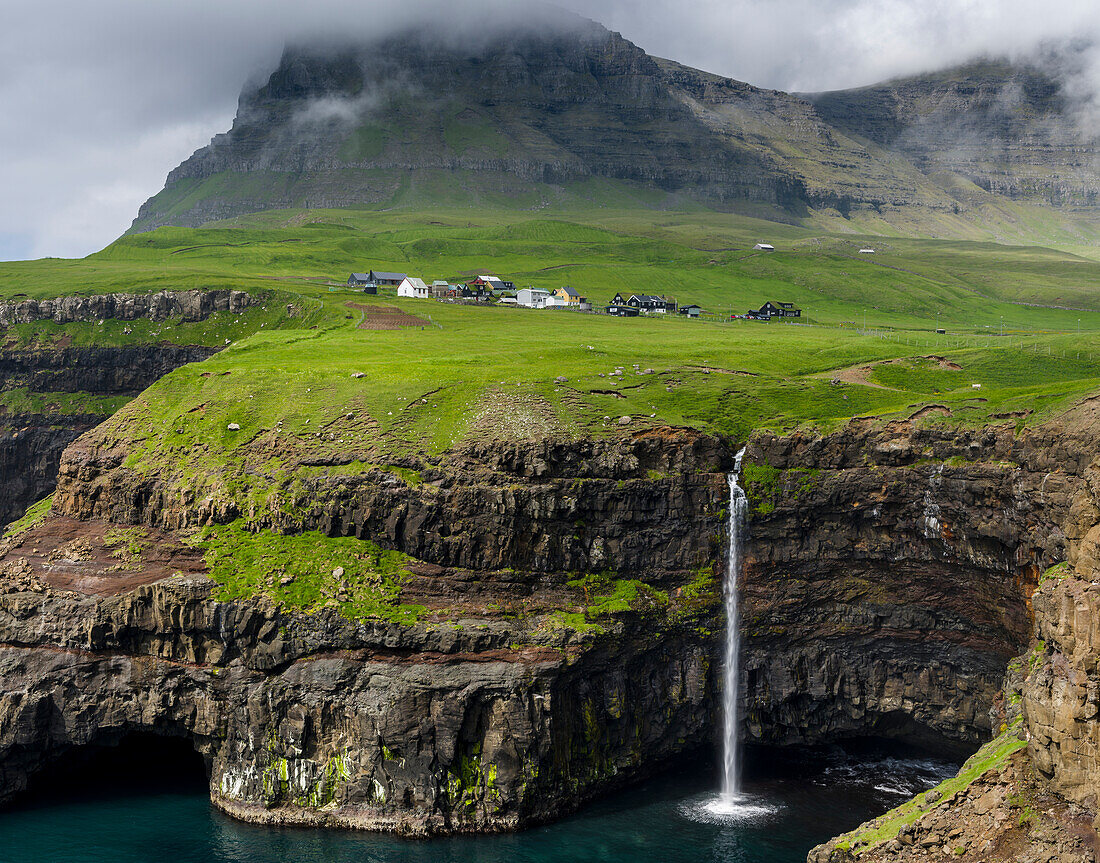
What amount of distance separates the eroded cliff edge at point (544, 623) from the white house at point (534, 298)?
115983 millimetres

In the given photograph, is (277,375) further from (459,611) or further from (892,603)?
(892,603)

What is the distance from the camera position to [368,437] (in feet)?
269

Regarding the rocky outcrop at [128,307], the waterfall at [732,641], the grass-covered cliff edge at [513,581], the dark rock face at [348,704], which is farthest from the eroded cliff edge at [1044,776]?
the rocky outcrop at [128,307]

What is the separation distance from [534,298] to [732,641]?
125186 millimetres

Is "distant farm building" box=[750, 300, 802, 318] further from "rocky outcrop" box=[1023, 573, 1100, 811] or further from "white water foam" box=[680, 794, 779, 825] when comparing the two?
"rocky outcrop" box=[1023, 573, 1100, 811]

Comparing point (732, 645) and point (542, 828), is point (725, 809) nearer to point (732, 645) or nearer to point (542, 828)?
point (732, 645)

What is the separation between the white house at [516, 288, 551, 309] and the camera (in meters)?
193

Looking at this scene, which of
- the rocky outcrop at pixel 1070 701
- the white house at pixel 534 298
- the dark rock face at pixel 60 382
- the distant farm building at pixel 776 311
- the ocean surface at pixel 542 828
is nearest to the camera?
the rocky outcrop at pixel 1070 701

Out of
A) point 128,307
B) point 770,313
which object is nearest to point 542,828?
point 128,307

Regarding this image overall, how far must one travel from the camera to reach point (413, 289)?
192m

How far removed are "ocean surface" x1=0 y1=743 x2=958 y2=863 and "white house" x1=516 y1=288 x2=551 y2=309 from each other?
125572mm

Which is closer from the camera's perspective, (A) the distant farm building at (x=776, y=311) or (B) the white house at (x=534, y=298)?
(B) the white house at (x=534, y=298)

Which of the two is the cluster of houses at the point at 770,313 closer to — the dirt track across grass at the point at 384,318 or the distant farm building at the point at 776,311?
the distant farm building at the point at 776,311

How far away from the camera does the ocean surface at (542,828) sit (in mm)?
63438
